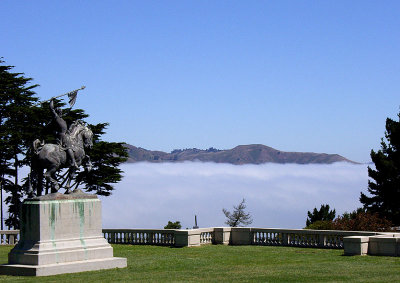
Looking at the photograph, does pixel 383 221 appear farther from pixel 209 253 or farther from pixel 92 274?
pixel 92 274

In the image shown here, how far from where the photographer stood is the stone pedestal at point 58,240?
22516 mm

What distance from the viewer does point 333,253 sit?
2852 centimetres

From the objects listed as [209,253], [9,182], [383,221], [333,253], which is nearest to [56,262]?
[209,253]

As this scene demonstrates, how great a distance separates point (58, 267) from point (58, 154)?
4.21 meters

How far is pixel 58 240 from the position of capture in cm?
2308

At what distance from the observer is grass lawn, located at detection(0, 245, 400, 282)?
20.4m

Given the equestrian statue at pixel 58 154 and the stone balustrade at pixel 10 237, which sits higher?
the equestrian statue at pixel 58 154

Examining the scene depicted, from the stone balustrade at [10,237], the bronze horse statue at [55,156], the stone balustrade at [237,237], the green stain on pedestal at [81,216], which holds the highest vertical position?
the bronze horse statue at [55,156]

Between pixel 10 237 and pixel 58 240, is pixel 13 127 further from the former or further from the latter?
pixel 58 240

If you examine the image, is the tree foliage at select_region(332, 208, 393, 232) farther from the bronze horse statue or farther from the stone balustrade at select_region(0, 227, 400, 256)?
the bronze horse statue

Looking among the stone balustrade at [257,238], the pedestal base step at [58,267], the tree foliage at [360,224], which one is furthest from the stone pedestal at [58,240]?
the tree foliage at [360,224]

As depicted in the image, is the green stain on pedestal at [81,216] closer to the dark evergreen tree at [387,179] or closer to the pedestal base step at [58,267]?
the pedestal base step at [58,267]

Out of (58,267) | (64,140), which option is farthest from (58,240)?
(64,140)

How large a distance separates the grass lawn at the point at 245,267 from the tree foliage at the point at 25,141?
2299cm
